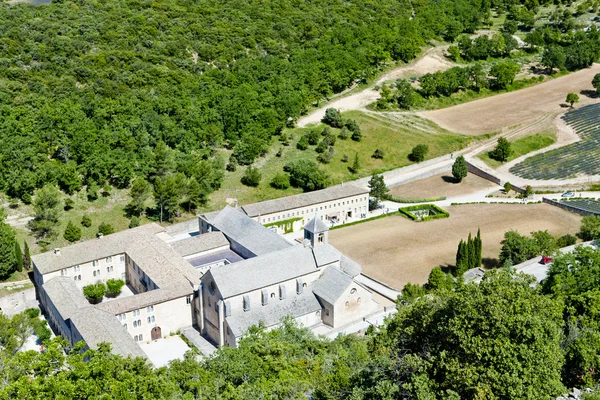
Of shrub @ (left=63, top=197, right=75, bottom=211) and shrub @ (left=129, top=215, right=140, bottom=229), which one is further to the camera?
shrub @ (left=63, top=197, right=75, bottom=211)

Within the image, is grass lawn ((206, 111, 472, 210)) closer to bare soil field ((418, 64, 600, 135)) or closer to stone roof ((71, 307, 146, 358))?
bare soil field ((418, 64, 600, 135))

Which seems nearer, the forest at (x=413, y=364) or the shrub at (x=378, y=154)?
the forest at (x=413, y=364)

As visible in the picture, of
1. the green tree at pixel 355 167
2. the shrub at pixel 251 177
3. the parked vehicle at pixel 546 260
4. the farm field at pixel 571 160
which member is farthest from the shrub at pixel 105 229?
the farm field at pixel 571 160

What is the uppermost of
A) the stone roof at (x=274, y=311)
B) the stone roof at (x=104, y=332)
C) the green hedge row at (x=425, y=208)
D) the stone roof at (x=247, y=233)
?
the stone roof at (x=247, y=233)

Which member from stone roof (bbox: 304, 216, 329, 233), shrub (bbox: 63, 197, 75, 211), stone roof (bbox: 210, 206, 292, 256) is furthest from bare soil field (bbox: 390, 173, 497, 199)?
shrub (bbox: 63, 197, 75, 211)

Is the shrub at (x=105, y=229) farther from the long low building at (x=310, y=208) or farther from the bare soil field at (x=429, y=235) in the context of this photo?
the bare soil field at (x=429, y=235)

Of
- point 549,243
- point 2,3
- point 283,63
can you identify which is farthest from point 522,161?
point 2,3
